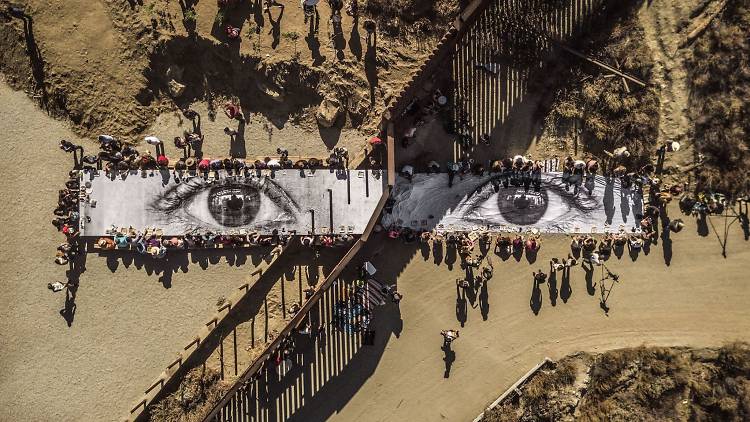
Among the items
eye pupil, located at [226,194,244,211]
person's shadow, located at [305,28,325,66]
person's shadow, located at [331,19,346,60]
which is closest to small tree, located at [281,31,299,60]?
person's shadow, located at [305,28,325,66]

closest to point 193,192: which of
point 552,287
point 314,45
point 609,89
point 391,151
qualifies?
point 314,45

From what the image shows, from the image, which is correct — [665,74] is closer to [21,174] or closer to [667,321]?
[667,321]

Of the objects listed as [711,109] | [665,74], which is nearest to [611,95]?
[665,74]

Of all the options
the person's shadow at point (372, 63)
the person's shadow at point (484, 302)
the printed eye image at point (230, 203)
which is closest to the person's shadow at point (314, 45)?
the person's shadow at point (372, 63)

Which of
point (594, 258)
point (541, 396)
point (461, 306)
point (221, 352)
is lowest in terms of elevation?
point (541, 396)

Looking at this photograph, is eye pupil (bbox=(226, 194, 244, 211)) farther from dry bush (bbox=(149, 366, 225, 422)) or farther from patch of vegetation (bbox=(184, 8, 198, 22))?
patch of vegetation (bbox=(184, 8, 198, 22))

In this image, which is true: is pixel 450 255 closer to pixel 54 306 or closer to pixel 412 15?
pixel 412 15

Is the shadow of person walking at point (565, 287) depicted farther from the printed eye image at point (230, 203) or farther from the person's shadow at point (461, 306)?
the printed eye image at point (230, 203)
